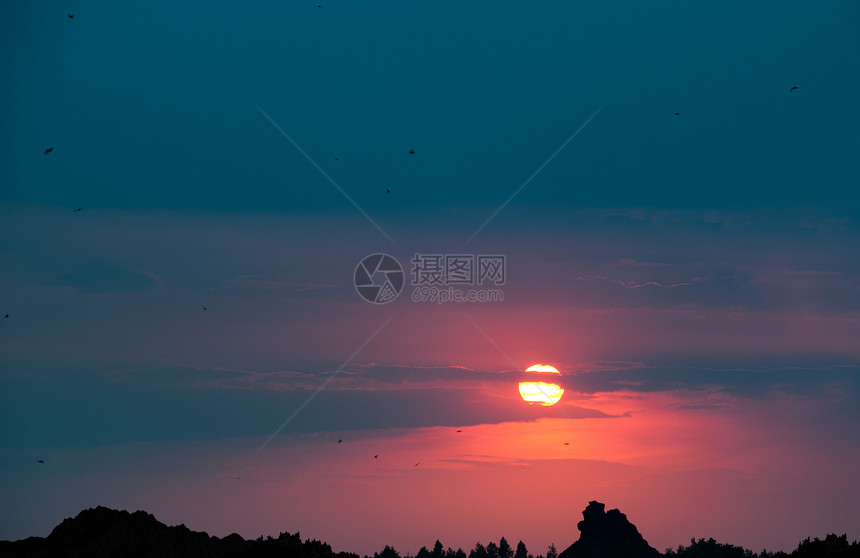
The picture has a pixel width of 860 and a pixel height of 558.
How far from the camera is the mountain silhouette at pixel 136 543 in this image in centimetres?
9962

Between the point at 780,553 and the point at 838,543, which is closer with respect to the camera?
the point at 838,543

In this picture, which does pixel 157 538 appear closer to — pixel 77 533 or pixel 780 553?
pixel 77 533

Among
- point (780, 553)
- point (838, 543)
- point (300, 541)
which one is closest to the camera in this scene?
point (838, 543)

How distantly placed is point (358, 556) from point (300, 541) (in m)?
8.97

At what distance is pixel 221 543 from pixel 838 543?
7009 cm

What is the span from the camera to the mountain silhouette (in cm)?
9962

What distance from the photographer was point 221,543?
359 ft

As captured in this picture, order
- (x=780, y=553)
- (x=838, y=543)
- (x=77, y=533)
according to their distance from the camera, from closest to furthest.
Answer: (x=838, y=543) → (x=780, y=553) → (x=77, y=533)

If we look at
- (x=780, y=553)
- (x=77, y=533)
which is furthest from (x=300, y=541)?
(x=780, y=553)

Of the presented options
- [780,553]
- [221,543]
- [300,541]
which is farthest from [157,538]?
[780,553]

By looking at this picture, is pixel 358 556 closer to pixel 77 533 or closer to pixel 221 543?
pixel 221 543

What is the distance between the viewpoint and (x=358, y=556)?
346 ft

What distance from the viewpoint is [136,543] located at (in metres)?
104

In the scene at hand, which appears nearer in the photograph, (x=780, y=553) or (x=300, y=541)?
(x=780, y=553)
